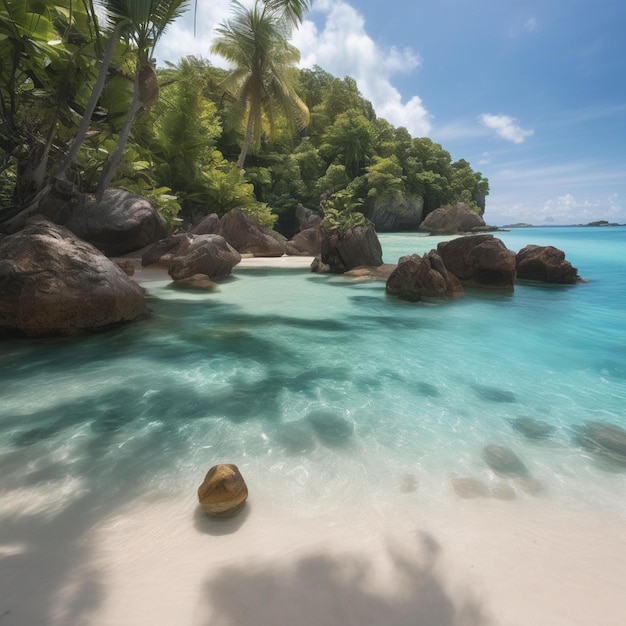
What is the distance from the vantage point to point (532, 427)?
12.3ft

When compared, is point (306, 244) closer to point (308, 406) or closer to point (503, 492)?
point (308, 406)

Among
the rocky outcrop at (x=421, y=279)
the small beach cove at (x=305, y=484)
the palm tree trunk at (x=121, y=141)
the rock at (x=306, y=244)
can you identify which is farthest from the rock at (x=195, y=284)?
the rock at (x=306, y=244)

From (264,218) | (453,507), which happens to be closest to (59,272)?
(453,507)

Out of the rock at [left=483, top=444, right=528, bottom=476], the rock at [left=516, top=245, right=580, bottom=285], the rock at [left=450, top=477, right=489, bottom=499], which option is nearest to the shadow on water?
the rock at [left=450, top=477, right=489, bottom=499]

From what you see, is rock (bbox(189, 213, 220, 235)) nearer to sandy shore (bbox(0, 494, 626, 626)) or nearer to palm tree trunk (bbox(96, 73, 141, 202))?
palm tree trunk (bbox(96, 73, 141, 202))

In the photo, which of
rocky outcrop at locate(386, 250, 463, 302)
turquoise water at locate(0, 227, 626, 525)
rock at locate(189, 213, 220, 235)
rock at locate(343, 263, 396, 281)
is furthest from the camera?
rock at locate(189, 213, 220, 235)

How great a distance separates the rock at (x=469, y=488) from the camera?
8.87 feet

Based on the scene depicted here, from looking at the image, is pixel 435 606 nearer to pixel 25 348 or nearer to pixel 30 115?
pixel 25 348

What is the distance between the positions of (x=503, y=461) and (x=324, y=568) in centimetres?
193

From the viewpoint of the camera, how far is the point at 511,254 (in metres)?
12.0

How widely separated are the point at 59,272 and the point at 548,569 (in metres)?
6.66

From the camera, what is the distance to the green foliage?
46.5 feet

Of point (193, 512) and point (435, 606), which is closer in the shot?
point (435, 606)

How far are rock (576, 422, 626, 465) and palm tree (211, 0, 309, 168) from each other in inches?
875
